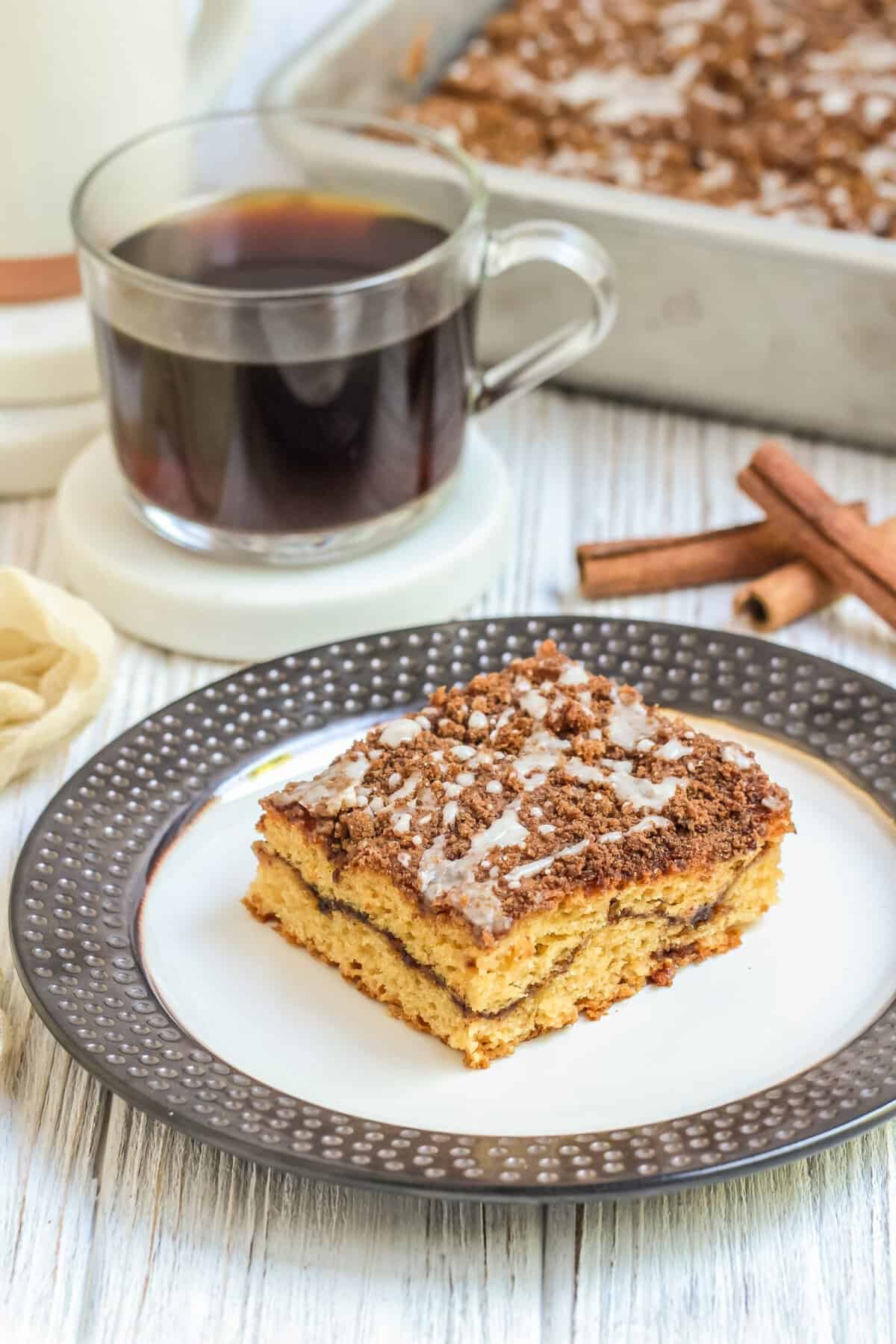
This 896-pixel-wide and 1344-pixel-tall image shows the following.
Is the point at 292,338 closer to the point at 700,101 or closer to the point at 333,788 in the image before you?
the point at 333,788

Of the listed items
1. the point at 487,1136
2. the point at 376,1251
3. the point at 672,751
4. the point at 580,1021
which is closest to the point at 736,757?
the point at 672,751

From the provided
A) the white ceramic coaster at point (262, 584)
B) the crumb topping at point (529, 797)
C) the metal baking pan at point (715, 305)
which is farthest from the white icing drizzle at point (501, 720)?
the metal baking pan at point (715, 305)

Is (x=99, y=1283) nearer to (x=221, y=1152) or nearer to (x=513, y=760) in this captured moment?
(x=221, y=1152)

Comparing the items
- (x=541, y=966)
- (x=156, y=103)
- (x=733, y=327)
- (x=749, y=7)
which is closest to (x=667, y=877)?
(x=541, y=966)

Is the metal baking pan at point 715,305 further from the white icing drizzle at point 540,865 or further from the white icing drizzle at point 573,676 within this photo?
the white icing drizzle at point 540,865

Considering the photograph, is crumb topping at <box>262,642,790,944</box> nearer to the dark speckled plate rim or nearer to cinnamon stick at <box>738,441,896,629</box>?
the dark speckled plate rim

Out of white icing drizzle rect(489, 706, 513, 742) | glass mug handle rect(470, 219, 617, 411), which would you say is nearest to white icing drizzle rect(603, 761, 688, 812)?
white icing drizzle rect(489, 706, 513, 742)
